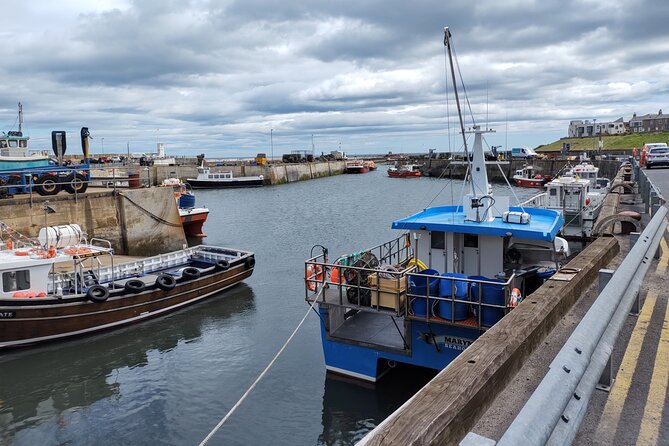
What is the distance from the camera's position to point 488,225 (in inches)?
510

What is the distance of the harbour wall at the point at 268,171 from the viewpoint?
86.6m

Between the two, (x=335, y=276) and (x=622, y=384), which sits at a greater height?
(x=622, y=384)

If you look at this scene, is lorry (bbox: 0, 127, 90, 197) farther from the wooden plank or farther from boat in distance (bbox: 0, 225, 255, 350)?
the wooden plank

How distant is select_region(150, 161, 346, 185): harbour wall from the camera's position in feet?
284

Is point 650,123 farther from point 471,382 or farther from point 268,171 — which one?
point 471,382

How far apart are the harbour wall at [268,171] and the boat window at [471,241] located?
7395cm

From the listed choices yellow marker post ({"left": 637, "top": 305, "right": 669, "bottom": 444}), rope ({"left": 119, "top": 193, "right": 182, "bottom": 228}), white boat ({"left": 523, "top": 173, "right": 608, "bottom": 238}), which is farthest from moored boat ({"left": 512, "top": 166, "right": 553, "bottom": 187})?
yellow marker post ({"left": 637, "top": 305, "right": 669, "bottom": 444})

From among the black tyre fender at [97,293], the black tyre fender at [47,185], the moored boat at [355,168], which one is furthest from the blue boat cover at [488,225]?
the moored boat at [355,168]

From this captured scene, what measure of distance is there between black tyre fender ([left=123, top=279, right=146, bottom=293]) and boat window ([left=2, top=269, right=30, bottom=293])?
311cm

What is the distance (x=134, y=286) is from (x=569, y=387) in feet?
59.5

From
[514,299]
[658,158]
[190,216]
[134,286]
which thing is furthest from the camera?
[658,158]

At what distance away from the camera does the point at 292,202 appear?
64.7 meters

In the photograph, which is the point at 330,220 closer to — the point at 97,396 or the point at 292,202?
the point at 292,202

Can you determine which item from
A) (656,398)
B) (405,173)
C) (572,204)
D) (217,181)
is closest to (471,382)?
(656,398)
